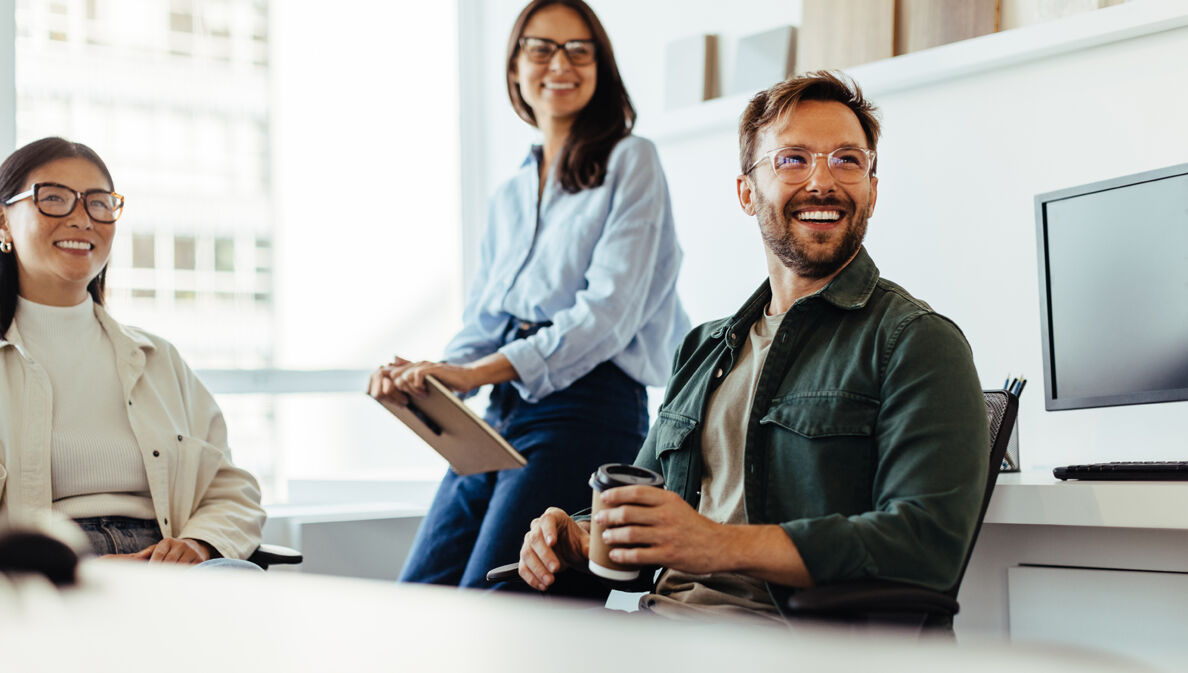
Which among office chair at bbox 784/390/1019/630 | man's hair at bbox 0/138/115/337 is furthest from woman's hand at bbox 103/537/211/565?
office chair at bbox 784/390/1019/630

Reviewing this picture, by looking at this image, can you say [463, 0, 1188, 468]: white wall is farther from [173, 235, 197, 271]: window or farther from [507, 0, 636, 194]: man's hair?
[173, 235, 197, 271]: window

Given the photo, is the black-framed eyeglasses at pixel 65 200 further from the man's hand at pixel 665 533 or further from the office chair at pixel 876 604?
the office chair at pixel 876 604

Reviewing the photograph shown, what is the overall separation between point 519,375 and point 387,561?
1092 mm

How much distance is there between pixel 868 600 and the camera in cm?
121

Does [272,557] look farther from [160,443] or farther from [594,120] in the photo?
[594,120]

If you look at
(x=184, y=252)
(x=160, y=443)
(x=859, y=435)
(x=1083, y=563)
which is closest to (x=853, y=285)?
(x=859, y=435)

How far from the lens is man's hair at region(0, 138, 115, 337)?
2281 millimetres

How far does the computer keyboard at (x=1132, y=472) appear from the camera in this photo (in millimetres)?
1785

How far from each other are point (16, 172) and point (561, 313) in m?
1.18

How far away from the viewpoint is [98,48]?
3342 mm

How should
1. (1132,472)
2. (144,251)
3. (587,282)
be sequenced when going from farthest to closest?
1. (144,251)
2. (587,282)
3. (1132,472)

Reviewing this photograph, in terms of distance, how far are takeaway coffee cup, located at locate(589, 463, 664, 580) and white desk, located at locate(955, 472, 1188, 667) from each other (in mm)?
643

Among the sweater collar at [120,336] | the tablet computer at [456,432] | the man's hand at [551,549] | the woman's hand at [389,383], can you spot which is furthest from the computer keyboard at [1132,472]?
the sweater collar at [120,336]

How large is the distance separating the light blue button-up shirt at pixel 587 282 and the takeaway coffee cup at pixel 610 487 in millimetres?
972
